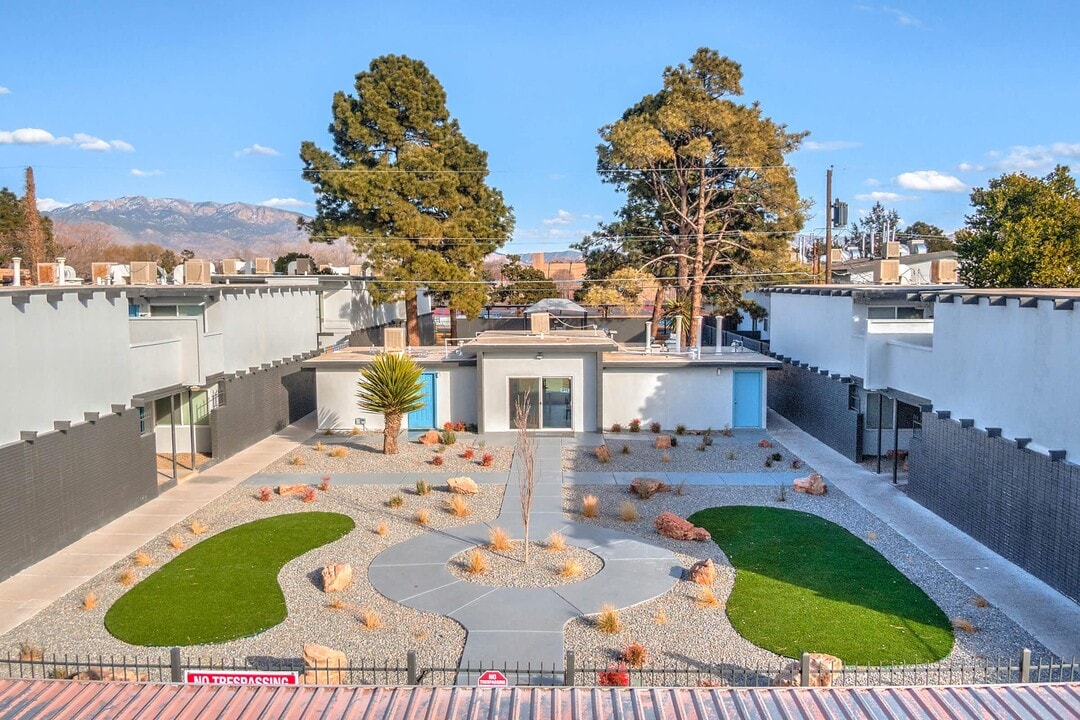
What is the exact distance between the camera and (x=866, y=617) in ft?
39.1

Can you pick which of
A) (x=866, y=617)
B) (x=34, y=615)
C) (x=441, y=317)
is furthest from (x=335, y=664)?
Answer: (x=441, y=317)

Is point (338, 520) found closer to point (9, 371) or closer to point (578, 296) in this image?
point (9, 371)

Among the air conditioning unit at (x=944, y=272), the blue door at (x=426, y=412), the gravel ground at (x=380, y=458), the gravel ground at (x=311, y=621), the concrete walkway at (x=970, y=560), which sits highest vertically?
the air conditioning unit at (x=944, y=272)

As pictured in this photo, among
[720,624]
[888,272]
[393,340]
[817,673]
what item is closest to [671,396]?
[888,272]

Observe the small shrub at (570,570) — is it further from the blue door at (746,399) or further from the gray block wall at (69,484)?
the blue door at (746,399)

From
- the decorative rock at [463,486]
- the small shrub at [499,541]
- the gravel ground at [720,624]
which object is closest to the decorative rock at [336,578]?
the small shrub at [499,541]

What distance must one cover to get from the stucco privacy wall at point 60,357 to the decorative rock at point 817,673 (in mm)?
12440

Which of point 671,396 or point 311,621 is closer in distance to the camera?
point 311,621

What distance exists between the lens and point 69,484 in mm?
15547

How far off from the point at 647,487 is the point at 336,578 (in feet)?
26.2

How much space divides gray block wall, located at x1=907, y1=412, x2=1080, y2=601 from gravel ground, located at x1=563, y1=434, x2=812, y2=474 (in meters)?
3.99

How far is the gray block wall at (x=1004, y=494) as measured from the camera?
1274cm

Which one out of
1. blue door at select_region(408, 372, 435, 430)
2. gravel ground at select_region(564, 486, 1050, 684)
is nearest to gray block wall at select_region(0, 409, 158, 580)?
blue door at select_region(408, 372, 435, 430)

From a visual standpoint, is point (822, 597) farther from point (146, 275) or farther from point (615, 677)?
point (146, 275)
